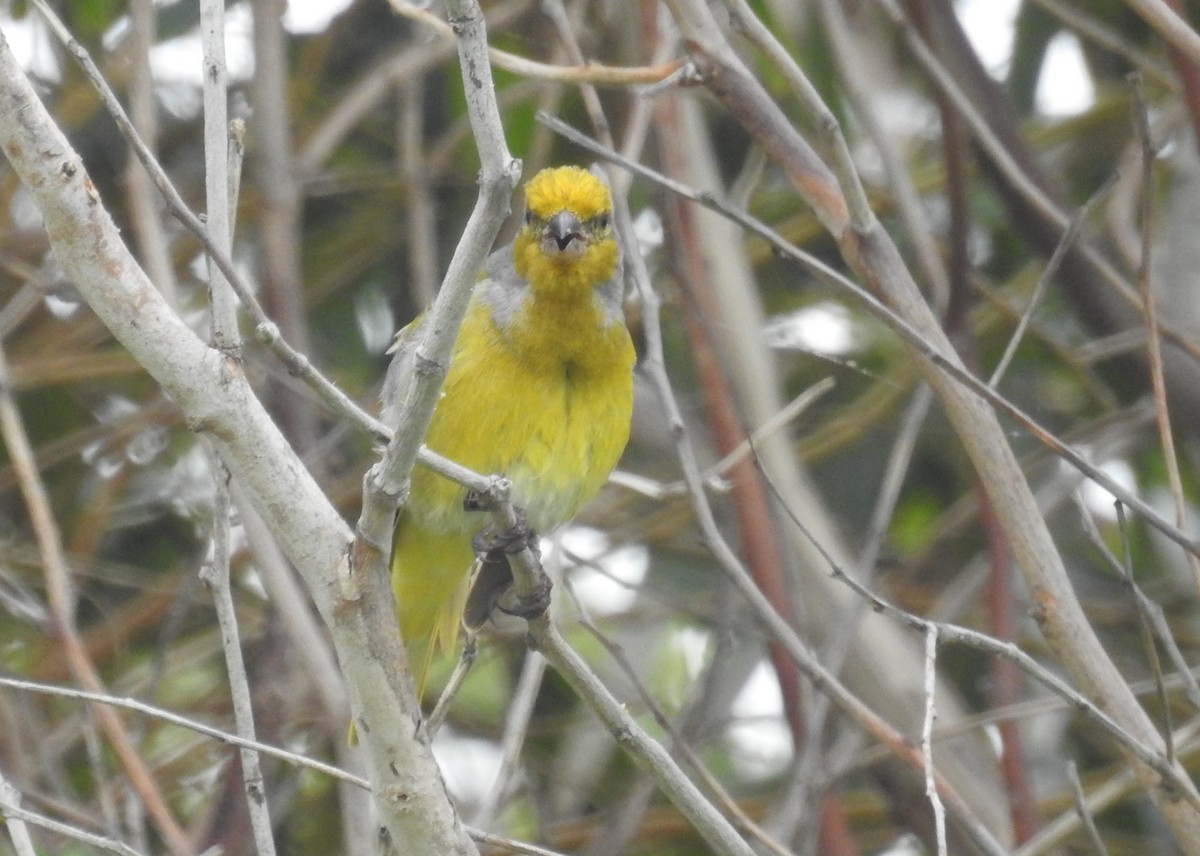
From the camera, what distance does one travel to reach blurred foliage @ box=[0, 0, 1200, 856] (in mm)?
4523

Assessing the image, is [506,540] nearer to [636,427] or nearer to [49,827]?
[49,827]

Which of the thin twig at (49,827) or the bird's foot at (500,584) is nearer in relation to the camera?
the thin twig at (49,827)

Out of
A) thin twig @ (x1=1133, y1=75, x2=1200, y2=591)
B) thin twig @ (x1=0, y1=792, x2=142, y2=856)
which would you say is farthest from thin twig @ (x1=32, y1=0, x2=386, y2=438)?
thin twig @ (x1=1133, y1=75, x2=1200, y2=591)

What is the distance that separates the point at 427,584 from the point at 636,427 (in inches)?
42.5

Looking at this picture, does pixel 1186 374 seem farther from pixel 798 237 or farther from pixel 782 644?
pixel 782 644

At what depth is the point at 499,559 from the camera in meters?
3.30

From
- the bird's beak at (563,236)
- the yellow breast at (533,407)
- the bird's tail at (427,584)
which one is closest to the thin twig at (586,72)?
the bird's beak at (563,236)

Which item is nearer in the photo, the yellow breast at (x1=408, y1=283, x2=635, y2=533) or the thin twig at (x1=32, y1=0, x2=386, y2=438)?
the thin twig at (x1=32, y1=0, x2=386, y2=438)

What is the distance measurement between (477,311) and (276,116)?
1394mm

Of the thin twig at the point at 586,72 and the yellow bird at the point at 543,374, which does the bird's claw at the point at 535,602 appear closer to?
the yellow bird at the point at 543,374

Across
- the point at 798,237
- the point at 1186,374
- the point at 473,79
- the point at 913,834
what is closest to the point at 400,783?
the point at 473,79

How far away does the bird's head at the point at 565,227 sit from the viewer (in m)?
3.22

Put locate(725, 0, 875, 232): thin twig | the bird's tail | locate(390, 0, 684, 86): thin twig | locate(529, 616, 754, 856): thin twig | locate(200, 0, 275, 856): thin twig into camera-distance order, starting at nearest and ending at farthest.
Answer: locate(200, 0, 275, 856): thin twig
locate(529, 616, 754, 856): thin twig
locate(725, 0, 875, 232): thin twig
locate(390, 0, 684, 86): thin twig
the bird's tail

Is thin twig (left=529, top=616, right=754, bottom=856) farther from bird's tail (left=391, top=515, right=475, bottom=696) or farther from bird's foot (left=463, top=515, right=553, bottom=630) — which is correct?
bird's tail (left=391, top=515, right=475, bottom=696)
